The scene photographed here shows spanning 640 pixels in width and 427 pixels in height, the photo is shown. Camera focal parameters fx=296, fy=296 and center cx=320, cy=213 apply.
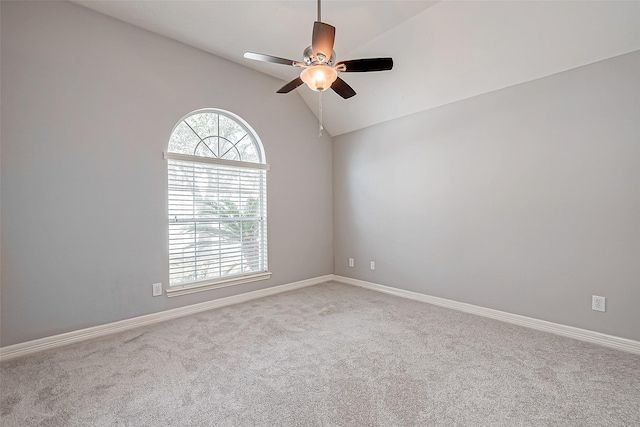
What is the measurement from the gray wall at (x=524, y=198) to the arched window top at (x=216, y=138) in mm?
1732

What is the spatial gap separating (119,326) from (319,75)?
9.71 feet

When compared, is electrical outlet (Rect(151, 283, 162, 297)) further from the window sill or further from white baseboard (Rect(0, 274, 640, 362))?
white baseboard (Rect(0, 274, 640, 362))

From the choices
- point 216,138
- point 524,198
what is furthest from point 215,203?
point 524,198

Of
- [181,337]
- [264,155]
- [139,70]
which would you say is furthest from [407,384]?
[139,70]

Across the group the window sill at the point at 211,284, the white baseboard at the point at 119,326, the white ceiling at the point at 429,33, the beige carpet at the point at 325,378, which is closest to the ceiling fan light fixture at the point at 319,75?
Answer: the white ceiling at the point at 429,33

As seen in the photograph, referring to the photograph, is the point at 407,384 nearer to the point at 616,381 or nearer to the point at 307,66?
the point at 616,381

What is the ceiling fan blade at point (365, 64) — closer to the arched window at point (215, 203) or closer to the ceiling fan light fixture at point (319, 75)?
the ceiling fan light fixture at point (319, 75)

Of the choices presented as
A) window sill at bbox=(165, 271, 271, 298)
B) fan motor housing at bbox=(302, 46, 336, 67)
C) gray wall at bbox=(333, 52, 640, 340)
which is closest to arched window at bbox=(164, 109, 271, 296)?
window sill at bbox=(165, 271, 271, 298)

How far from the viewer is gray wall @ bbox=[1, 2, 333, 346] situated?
2406mm

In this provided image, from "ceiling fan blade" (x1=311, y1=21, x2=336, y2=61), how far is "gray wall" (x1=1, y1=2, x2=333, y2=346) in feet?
6.25

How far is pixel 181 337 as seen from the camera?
2711mm

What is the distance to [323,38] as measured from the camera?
2.04 metres

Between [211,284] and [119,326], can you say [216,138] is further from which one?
[119,326]

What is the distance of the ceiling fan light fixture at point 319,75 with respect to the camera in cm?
221
